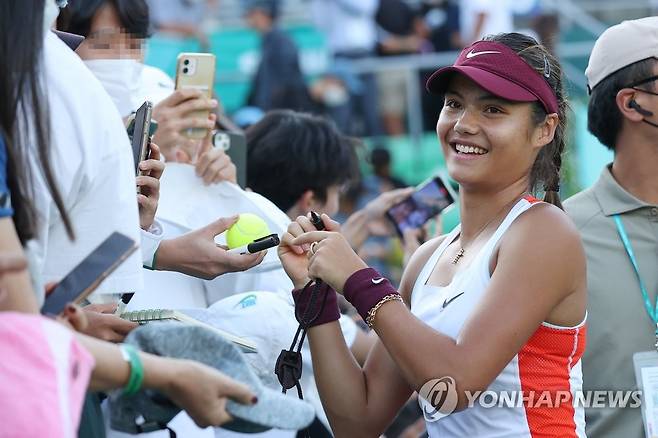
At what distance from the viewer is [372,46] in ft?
35.0

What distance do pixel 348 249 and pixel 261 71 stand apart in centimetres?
711

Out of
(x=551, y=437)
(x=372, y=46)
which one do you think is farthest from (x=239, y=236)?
(x=372, y=46)

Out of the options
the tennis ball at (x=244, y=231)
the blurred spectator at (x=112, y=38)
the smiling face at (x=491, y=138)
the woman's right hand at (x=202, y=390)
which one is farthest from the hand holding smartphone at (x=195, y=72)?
the woman's right hand at (x=202, y=390)

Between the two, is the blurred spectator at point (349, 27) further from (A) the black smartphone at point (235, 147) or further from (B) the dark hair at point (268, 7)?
(A) the black smartphone at point (235, 147)

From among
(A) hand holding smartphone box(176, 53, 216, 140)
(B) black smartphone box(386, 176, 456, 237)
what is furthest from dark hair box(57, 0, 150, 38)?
(B) black smartphone box(386, 176, 456, 237)

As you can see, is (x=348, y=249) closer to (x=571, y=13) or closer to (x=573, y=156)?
(x=573, y=156)

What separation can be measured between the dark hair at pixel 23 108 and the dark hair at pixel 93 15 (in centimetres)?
145

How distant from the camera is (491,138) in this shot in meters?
2.86

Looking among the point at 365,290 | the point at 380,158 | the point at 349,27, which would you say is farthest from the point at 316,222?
the point at 349,27

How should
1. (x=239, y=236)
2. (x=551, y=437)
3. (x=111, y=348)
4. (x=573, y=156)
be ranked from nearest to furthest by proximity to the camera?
(x=111, y=348), (x=551, y=437), (x=239, y=236), (x=573, y=156)

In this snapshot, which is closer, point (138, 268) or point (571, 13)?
point (138, 268)

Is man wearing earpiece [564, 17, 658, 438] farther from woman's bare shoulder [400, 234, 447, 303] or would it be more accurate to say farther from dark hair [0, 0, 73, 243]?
dark hair [0, 0, 73, 243]

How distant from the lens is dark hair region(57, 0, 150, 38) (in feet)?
11.4

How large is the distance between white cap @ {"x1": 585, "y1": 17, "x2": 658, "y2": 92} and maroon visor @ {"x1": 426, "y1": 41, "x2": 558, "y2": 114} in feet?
2.93
